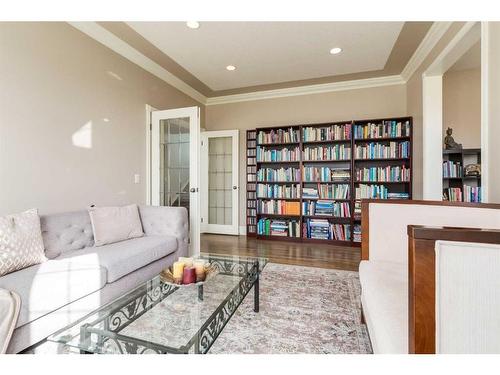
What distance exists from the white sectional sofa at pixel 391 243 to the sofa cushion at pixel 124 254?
1.63 metres

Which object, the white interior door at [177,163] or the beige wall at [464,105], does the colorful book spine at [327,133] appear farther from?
the white interior door at [177,163]

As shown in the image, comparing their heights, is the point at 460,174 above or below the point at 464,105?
below

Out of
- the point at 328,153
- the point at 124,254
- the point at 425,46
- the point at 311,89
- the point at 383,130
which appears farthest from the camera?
the point at 311,89

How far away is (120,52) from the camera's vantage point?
2799 millimetres

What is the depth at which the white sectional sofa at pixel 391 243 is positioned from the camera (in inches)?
39.4

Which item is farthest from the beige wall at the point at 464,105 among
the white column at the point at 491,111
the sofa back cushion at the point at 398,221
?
the sofa back cushion at the point at 398,221

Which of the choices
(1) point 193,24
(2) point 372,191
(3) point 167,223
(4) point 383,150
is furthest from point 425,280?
(4) point 383,150

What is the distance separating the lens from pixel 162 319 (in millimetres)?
1250

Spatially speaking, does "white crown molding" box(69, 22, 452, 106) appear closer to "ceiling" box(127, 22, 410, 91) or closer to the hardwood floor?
"ceiling" box(127, 22, 410, 91)

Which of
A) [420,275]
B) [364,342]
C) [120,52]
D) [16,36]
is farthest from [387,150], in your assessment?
[16,36]

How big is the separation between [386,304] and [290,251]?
95.7 inches

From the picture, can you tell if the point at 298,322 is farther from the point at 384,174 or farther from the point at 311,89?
the point at 311,89

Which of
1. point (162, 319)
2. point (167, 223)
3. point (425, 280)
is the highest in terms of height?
point (425, 280)
